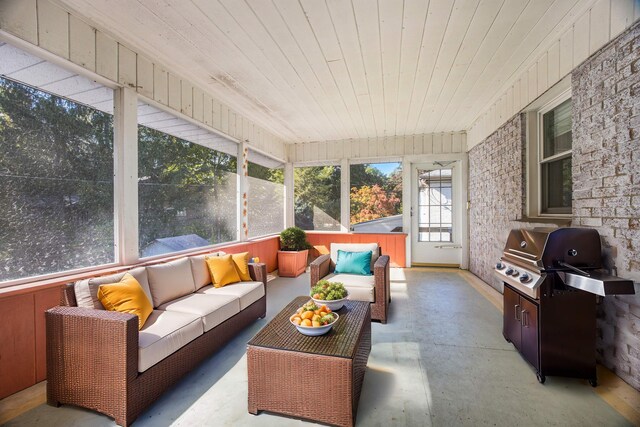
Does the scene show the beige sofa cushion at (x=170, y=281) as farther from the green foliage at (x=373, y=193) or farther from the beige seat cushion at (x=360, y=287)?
the green foliage at (x=373, y=193)

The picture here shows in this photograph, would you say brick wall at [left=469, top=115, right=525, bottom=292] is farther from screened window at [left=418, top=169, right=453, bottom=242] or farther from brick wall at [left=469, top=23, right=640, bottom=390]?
brick wall at [left=469, top=23, right=640, bottom=390]

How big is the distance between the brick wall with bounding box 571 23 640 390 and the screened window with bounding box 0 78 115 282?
4.09 meters

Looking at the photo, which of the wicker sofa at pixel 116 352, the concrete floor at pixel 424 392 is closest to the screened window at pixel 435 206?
the concrete floor at pixel 424 392

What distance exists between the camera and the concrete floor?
64.8 inches

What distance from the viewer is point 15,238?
6.29 ft

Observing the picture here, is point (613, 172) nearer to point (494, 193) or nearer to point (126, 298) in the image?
point (494, 193)

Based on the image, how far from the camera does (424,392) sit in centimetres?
188

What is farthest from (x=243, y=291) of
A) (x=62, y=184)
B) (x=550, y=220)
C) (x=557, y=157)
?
(x=557, y=157)

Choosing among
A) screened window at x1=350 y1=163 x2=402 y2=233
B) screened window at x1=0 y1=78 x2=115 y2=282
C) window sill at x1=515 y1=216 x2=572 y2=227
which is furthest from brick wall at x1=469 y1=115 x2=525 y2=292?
screened window at x1=0 y1=78 x2=115 y2=282

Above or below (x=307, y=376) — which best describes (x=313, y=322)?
above

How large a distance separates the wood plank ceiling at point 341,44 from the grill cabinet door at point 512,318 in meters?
2.37

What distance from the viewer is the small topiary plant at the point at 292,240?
17.9 ft

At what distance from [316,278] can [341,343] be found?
5.20 ft

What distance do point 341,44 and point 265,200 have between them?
3426 mm
